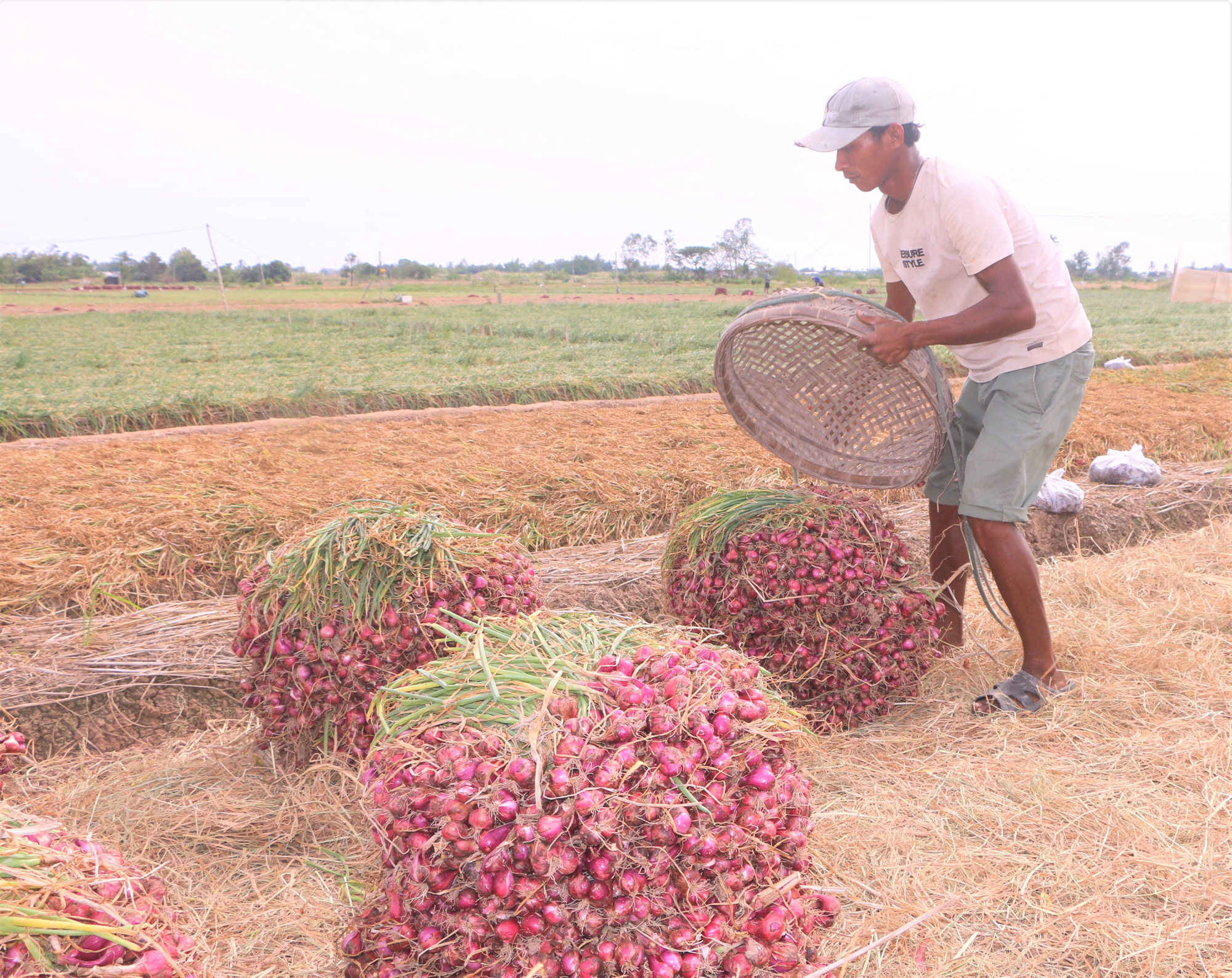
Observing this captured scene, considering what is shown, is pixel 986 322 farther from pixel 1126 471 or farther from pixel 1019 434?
pixel 1126 471

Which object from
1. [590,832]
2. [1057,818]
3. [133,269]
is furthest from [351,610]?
[133,269]

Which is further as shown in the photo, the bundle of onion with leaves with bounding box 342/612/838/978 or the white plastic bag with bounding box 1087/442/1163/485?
the white plastic bag with bounding box 1087/442/1163/485

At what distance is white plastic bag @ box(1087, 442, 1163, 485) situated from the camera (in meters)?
5.30

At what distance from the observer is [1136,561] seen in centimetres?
418

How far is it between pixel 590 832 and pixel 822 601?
5.27 feet

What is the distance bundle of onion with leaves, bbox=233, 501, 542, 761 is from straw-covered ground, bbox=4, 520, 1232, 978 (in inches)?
7.6

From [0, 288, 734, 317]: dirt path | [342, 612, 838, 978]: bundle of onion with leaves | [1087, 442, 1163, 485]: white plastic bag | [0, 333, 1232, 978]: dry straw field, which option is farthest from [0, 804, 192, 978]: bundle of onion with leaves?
[0, 288, 734, 317]: dirt path

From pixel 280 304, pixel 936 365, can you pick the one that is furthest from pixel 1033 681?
pixel 280 304

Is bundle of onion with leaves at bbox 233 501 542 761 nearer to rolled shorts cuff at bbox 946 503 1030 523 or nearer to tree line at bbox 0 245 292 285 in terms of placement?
rolled shorts cuff at bbox 946 503 1030 523

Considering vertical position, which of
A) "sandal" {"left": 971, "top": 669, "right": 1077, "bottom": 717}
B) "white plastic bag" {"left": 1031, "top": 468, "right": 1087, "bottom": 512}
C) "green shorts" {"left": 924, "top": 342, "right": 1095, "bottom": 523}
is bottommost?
"sandal" {"left": 971, "top": 669, "right": 1077, "bottom": 717}

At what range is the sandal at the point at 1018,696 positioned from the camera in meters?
2.81

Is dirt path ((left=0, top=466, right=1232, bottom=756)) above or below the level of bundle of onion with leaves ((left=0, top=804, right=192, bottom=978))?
below

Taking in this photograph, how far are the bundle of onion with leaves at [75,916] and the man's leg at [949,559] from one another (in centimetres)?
261

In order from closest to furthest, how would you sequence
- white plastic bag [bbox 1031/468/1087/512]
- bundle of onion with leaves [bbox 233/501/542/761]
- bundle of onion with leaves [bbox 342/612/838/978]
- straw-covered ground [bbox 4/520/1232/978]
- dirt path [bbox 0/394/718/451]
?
1. bundle of onion with leaves [bbox 342/612/838/978]
2. straw-covered ground [bbox 4/520/1232/978]
3. bundle of onion with leaves [bbox 233/501/542/761]
4. white plastic bag [bbox 1031/468/1087/512]
5. dirt path [bbox 0/394/718/451]
